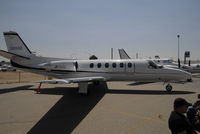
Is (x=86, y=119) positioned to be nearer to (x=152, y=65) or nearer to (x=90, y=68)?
(x=90, y=68)

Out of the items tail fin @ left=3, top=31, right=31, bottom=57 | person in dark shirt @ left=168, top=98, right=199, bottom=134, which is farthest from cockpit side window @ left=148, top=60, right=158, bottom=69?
tail fin @ left=3, top=31, right=31, bottom=57

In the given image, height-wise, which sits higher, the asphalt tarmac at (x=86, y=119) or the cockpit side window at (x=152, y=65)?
the cockpit side window at (x=152, y=65)

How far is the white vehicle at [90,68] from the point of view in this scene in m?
9.82

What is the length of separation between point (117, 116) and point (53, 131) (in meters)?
2.60

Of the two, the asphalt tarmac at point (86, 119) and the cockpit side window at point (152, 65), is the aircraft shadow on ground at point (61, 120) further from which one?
the cockpit side window at point (152, 65)

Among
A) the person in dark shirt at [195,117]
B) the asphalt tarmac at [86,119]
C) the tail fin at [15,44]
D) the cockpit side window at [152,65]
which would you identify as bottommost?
the asphalt tarmac at [86,119]

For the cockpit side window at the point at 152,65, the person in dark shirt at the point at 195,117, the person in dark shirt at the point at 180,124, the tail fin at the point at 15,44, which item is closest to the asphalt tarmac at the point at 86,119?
the person in dark shirt at the point at 195,117

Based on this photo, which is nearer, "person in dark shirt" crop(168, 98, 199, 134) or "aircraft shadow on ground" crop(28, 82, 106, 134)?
"person in dark shirt" crop(168, 98, 199, 134)

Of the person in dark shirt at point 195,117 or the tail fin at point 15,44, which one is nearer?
the person in dark shirt at point 195,117

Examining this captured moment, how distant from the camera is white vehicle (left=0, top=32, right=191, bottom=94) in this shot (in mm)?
9820

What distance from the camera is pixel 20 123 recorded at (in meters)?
4.71

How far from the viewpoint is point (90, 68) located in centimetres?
1077

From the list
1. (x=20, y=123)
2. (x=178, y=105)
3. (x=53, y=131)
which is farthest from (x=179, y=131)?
(x=20, y=123)

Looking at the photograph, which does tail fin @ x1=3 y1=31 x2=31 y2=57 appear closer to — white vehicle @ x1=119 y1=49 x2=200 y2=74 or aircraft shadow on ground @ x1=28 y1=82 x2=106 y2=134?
aircraft shadow on ground @ x1=28 y1=82 x2=106 y2=134
